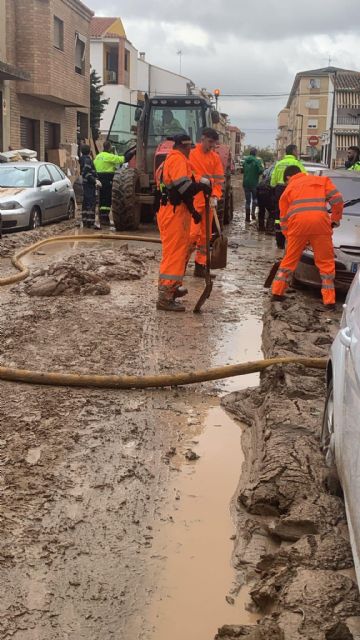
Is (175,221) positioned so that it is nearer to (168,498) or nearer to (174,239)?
(174,239)

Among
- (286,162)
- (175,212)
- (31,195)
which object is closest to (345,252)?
(175,212)

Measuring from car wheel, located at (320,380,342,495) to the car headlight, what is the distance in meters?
10.9

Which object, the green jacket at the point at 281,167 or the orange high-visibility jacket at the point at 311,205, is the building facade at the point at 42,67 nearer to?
the green jacket at the point at 281,167

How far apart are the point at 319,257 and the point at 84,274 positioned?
114 inches

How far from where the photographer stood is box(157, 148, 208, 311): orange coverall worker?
7402mm

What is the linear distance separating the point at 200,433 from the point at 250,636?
2.20 meters

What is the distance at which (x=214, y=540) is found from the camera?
3445 millimetres

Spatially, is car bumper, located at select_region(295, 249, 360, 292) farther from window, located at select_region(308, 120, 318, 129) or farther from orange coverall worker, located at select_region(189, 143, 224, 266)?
window, located at select_region(308, 120, 318, 129)

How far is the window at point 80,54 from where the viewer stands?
28688mm

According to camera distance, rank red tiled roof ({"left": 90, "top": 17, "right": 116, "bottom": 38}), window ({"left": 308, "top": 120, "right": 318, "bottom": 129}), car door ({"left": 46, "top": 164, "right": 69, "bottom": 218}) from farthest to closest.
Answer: window ({"left": 308, "top": 120, "right": 318, "bottom": 129})
red tiled roof ({"left": 90, "top": 17, "right": 116, "bottom": 38})
car door ({"left": 46, "top": 164, "right": 69, "bottom": 218})

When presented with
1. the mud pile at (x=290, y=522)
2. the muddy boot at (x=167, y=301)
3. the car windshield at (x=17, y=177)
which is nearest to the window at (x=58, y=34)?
the car windshield at (x=17, y=177)

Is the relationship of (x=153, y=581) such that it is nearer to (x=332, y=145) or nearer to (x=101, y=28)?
(x=332, y=145)

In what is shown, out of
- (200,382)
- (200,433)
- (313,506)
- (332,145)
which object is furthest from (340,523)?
(332,145)

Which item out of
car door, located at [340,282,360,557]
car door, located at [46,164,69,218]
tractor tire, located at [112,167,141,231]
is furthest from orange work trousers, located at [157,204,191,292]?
car door, located at [46,164,69,218]
